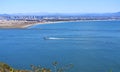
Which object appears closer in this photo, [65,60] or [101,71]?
[101,71]

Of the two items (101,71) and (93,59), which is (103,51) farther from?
(101,71)

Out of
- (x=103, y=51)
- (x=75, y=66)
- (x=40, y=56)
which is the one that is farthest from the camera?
(x=103, y=51)

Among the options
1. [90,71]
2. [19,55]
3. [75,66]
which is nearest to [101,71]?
[90,71]

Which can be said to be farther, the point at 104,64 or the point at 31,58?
the point at 31,58

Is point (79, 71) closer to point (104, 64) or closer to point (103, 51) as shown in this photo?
point (104, 64)

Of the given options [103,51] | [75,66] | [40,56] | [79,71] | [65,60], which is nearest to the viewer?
[79,71]

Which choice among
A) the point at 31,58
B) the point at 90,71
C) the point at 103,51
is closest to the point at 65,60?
the point at 31,58

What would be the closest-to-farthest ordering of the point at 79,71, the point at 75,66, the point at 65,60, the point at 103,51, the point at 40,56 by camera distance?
the point at 79,71 < the point at 75,66 < the point at 65,60 < the point at 40,56 < the point at 103,51

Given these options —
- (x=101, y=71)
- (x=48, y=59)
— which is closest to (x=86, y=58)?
(x=48, y=59)
